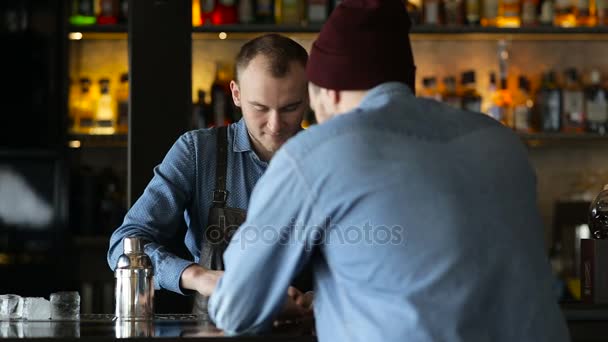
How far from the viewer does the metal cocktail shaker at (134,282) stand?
6.10ft

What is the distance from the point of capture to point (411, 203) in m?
1.29

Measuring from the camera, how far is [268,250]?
1.36 metres

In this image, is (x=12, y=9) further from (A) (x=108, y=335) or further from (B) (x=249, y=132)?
(A) (x=108, y=335)

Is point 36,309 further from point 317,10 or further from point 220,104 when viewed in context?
point 317,10

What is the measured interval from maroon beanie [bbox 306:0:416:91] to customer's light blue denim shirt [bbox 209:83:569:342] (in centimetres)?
4

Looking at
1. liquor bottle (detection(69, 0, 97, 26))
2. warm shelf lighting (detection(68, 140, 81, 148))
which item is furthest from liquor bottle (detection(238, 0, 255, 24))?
warm shelf lighting (detection(68, 140, 81, 148))

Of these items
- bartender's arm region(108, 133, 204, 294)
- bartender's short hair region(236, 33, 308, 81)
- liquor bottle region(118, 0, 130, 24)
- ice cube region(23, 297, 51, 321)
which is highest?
liquor bottle region(118, 0, 130, 24)

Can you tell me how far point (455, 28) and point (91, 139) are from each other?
1401 mm

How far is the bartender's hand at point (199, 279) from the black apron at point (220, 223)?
239 mm

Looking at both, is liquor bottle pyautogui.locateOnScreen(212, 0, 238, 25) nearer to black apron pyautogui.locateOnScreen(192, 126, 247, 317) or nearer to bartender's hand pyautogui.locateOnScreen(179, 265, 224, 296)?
black apron pyautogui.locateOnScreen(192, 126, 247, 317)

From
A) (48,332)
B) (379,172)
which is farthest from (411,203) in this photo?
(48,332)

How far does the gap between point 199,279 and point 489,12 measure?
224cm

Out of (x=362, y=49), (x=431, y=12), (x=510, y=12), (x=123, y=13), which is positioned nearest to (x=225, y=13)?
(x=123, y=13)

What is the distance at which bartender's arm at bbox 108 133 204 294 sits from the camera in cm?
221
